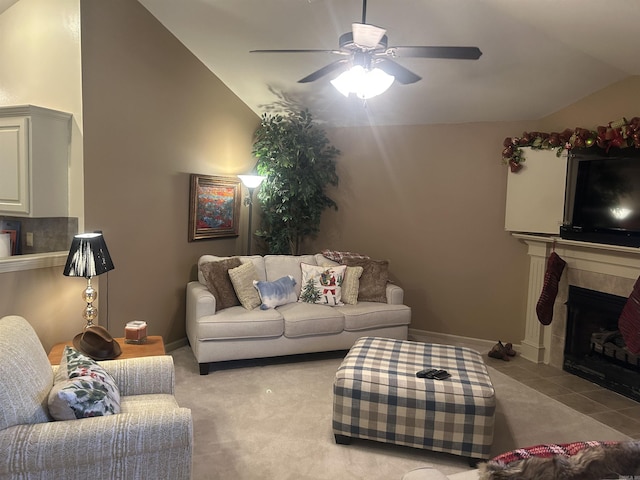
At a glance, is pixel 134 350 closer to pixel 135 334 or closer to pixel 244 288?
pixel 135 334

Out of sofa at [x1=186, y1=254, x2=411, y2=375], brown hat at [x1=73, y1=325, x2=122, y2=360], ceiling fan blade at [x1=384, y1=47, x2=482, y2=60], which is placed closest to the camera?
ceiling fan blade at [x1=384, y1=47, x2=482, y2=60]

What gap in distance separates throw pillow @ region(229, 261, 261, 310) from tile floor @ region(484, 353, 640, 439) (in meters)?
2.24

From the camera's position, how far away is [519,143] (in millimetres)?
4324

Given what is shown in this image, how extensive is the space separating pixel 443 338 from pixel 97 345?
136 inches

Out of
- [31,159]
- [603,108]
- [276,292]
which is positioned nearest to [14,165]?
[31,159]

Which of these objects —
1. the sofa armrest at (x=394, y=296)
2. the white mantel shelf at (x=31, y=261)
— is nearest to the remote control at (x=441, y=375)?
the sofa armrest at (x=394, y=296)

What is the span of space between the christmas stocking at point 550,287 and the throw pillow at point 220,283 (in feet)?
8.95

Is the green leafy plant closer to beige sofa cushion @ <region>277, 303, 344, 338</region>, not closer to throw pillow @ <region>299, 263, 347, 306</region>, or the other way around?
throw pillow @ <region>299, 263, 347, 306</region>

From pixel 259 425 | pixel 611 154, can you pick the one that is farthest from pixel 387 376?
pixel 611 154

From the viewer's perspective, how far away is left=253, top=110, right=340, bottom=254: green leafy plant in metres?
4.79

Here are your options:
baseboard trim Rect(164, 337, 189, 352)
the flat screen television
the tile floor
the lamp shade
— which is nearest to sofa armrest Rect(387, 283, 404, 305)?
the tile floor

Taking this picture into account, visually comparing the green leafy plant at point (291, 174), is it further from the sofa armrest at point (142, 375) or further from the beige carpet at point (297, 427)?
the sofa armrest at point (142, 375)

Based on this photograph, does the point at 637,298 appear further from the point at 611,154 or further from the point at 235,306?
the point at 235,306

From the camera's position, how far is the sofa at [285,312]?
3.74 meters
